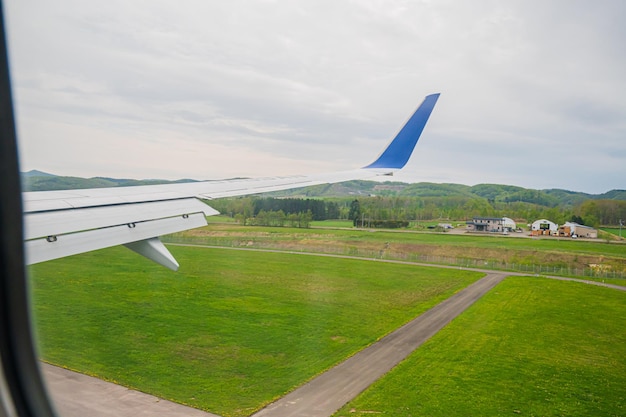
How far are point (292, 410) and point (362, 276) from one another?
5.34 m

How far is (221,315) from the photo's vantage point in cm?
650

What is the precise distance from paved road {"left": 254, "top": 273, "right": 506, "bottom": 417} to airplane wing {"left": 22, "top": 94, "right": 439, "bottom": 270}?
238 cm

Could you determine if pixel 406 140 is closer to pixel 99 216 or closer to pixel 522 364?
pixel 522 364

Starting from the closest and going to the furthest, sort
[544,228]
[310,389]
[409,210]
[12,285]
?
[12,285] → [310,389] → [544,228] → [409,210]

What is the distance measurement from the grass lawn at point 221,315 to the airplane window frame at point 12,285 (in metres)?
0.78

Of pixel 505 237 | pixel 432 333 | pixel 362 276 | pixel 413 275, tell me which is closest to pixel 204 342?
pixel 432 333

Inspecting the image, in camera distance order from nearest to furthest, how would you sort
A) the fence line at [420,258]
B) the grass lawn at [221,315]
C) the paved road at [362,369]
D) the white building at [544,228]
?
the grass lawn at [221,315]
the paved road at [362,369]
the fence line at [420,258]
the white building at [544,228]

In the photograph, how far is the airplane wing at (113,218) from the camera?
137 cm

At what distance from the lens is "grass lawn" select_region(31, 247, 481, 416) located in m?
3.83

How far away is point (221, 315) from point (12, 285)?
5668 millimetres

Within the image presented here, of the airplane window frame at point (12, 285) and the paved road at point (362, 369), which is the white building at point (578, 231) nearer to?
the paved road at point (362, 369)

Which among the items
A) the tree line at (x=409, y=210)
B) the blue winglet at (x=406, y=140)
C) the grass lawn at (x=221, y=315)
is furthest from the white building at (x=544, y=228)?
the blue winglet at (x=406, y=140)

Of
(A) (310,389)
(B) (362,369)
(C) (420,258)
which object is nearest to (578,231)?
(C) (420,258)

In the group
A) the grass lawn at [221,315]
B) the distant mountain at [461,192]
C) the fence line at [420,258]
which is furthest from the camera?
the fence line at [420,258]
